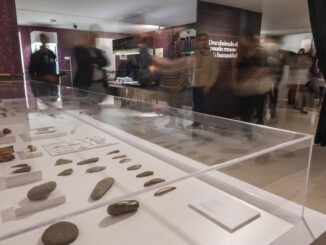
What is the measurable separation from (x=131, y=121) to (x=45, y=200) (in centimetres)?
139

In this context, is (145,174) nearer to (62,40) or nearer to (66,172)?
(66,172)

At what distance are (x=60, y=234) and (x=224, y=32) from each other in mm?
4916

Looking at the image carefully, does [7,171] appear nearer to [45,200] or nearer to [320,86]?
[45,200]

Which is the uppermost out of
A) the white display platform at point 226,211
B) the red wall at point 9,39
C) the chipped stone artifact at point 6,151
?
the red wall at point 9,39

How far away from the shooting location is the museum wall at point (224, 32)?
4656 mm

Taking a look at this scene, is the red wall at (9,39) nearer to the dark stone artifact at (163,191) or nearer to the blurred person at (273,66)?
the dark stone artifact at (163,191)

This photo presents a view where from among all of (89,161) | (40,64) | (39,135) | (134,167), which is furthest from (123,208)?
(40,64)

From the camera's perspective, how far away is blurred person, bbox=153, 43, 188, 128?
5422 millimetres

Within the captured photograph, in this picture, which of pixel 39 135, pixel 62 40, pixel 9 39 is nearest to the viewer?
pixel 39 135

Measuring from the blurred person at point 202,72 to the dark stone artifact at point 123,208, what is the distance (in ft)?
10.7

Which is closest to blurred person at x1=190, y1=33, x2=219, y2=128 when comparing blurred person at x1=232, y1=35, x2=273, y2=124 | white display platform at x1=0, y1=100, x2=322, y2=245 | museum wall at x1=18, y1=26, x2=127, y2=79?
blurred person at x1=232, y1=35, x2=273, y2=124

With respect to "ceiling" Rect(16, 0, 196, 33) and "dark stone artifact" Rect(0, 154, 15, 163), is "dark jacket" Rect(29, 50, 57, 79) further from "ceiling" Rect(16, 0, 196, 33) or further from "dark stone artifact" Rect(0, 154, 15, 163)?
"dark stone artifact" Rect(0, 154, 15, 163)

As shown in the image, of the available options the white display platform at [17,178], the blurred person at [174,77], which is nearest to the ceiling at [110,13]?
the blurred person at [174,77]

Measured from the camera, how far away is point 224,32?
493cm
